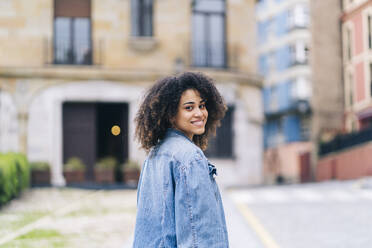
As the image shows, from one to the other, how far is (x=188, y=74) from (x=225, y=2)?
2064 cm

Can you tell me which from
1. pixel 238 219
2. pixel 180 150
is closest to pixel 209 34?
pixel 238 219

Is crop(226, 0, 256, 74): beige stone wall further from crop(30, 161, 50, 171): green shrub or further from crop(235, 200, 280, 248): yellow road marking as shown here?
crop(235, 200, 280, 248): yellow road marking

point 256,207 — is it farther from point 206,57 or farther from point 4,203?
point 206,57

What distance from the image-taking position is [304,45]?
151 feet

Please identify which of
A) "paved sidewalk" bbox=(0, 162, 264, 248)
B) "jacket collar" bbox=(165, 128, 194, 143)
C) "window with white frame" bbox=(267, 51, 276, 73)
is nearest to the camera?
"jacket collar" bbox=(165, 128, 194, 143)

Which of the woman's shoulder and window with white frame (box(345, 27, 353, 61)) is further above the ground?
window with white frame (box(345, 27, 353, 61))

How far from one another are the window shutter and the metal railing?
37.6 ft

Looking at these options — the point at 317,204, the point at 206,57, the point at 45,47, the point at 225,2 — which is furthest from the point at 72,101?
the point at 317,204

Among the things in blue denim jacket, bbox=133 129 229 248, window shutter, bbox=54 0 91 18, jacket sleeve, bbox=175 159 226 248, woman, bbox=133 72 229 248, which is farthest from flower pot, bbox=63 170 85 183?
jacket sleeve, bbox=175 159 226 248

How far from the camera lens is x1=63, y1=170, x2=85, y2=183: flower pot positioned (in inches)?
795

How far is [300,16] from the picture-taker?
46.2 meters

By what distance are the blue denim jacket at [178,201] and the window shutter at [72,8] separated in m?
19.9

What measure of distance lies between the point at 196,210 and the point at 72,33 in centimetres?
2014

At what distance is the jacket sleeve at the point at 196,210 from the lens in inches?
108
